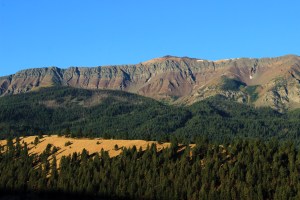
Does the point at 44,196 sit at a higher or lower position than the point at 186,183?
lower

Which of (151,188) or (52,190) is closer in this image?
(151,188)

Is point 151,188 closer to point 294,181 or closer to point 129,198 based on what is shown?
point 129,198

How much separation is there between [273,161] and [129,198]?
5952 cm

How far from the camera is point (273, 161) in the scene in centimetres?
19825

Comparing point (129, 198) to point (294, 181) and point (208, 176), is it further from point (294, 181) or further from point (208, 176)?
point (294, 181)

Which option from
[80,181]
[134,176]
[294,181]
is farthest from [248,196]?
[80,181]

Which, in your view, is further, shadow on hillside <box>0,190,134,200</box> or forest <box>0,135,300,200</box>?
shadow on hillside <box>0,190,134,200</box>

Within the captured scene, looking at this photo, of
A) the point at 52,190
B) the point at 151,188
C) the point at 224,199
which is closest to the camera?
the point at 224,199

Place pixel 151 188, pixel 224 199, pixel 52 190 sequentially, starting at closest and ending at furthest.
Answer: pixel 224 199 → pixel 151 188 → pixel 52 190

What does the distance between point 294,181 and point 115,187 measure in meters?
62.4

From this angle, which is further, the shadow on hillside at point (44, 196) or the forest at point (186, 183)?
the shadow on hillside at point (44, 196)

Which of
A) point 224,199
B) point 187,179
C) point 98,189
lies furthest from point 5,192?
point 224,199

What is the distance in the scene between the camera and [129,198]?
17588cm

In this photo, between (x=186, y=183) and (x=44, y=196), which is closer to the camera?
(x=186, y=183)
